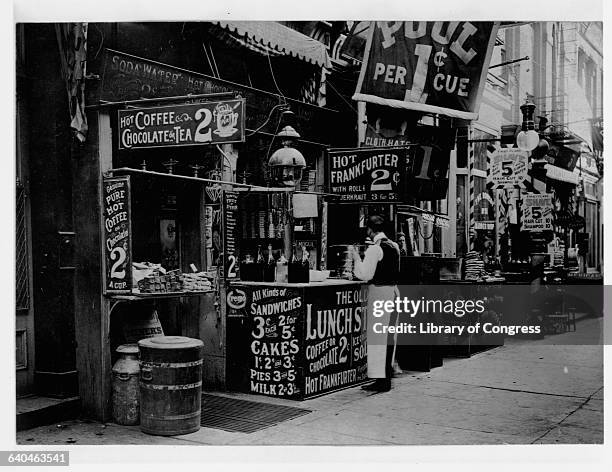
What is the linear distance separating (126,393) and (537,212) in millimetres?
8174

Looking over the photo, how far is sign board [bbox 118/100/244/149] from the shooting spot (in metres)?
5.95

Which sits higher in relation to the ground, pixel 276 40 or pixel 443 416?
pixel 276 40

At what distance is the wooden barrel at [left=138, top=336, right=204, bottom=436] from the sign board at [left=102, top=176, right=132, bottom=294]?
0.62 metres

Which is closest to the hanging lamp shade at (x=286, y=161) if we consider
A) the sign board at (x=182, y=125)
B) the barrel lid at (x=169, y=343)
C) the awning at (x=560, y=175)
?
the sign board at (x=182, y=125)

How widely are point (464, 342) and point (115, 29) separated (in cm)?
615

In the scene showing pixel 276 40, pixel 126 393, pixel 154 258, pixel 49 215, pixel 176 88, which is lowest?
pixel 126 393

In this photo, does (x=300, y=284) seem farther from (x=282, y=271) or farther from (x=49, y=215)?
(x=49, y=215)

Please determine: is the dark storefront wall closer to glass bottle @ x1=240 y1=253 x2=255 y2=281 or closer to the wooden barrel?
the wooden barrel

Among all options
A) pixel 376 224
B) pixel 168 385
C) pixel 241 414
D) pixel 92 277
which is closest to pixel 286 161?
pixel 376 224

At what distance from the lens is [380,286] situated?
765 cm

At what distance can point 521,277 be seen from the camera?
12.1 metres

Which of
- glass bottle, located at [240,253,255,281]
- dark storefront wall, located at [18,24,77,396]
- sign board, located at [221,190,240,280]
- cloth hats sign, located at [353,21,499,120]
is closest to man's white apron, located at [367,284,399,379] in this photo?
glass bottle, located at [240,253,255,281]

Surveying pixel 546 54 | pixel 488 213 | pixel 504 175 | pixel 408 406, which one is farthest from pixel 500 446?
pixel 488 213

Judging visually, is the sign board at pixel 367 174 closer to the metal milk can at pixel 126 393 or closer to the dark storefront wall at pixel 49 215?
the dark storefront wall at pixel 49 215
